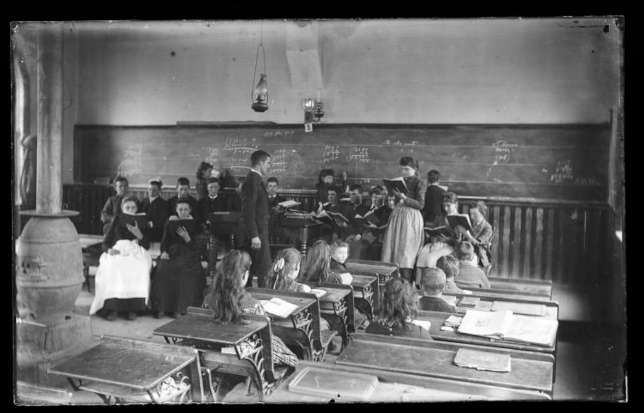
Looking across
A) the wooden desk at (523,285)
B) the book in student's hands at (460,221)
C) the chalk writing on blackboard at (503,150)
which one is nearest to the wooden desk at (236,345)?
the book in student's hands at (460,221)

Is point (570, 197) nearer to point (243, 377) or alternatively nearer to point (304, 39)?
point (304, 39)

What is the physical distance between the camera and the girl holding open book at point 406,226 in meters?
4.29

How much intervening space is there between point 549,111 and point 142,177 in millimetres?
2844

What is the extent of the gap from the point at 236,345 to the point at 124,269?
1.40 meters

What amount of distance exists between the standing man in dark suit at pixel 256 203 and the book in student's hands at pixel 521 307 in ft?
5.32

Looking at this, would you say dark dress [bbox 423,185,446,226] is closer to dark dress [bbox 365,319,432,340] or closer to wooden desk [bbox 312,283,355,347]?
wooden desk [bbox 312,283,355,347]

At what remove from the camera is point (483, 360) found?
3.43 m

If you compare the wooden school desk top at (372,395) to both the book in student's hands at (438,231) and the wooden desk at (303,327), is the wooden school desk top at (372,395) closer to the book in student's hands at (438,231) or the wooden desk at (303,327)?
the wooden desk at (303,327)

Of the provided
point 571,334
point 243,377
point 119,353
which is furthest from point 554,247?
point 119,353

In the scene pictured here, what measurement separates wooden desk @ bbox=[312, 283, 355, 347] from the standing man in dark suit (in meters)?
0.53

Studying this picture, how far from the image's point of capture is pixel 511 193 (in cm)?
421

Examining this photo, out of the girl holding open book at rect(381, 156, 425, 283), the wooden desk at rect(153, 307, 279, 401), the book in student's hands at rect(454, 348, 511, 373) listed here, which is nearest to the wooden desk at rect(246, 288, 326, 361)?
the wooden desk at rect(153, 307, 279, 401)

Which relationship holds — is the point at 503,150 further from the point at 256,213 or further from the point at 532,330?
the point at 256,213

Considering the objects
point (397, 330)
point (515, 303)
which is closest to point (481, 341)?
point (397, 330)
